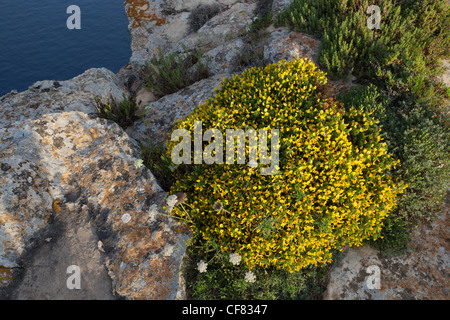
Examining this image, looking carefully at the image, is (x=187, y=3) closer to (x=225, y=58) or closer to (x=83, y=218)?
(x=225, y=58)

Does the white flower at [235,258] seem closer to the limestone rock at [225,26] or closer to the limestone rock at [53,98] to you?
the limestone rock at [53,98]

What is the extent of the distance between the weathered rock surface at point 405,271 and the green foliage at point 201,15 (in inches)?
533

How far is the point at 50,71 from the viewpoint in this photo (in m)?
20.1

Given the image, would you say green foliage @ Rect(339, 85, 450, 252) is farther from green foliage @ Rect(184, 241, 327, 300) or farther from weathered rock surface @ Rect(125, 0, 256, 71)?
weathered rock surface @ Rect(125, 0, 256, 71)

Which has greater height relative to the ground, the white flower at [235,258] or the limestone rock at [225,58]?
the limestone rock at [225,58]

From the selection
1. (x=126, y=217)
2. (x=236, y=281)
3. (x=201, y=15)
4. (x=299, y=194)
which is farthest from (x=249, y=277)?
(x=201, y=15)

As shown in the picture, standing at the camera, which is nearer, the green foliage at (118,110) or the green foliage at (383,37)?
the green foliage at (383,37)

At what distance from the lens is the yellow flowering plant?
4.81 metres

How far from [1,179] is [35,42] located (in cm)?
2236

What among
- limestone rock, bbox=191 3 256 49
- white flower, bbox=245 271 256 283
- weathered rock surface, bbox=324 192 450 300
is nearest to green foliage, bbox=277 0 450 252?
weathered rock surface, bbox=324 192 450 300

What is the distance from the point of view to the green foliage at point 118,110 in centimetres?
796

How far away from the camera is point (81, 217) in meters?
5.43

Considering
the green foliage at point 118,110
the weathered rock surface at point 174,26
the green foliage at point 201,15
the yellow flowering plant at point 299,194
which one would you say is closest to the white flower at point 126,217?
the yellow flowering plant at point 299,194
